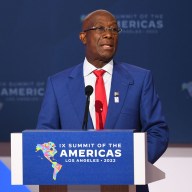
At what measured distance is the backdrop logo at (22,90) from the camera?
6016 mm

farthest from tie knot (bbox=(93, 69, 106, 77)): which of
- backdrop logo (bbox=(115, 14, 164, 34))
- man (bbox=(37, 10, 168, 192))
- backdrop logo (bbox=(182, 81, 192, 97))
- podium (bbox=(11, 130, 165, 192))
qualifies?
backdrop logo (bbox=(182, 81, 192, 97))

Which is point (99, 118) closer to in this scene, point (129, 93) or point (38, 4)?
point (129, 93)

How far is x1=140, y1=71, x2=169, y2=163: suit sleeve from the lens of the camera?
2727mm

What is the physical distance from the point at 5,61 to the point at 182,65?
150cm

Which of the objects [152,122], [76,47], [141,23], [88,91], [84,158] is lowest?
[84,158]

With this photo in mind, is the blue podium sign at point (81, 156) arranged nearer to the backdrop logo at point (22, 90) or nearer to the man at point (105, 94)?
the man at point (105, 94)

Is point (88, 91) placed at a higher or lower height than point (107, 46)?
lower

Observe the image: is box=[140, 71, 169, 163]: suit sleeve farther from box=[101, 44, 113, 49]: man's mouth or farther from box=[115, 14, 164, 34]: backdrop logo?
box=[115, 14, 164, 34]: backdrop logo

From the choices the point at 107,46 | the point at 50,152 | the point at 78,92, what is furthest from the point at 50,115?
the point at 50,152

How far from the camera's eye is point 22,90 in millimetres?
6016

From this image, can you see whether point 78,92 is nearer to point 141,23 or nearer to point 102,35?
point 102,35

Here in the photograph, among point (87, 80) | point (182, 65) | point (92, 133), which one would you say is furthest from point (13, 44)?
point (92, 133)

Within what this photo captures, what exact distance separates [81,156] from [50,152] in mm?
106

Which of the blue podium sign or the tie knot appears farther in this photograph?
the tie knot
